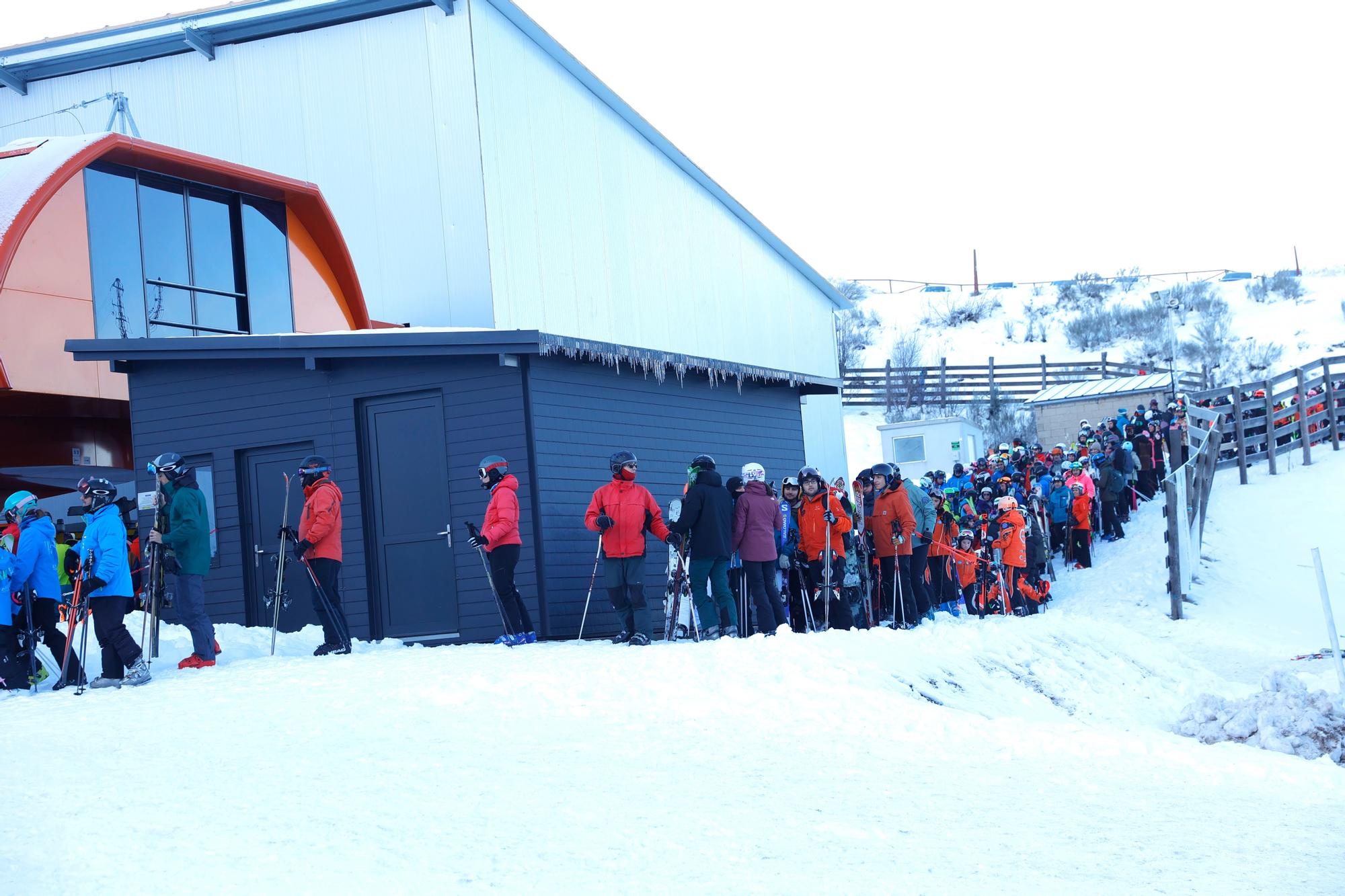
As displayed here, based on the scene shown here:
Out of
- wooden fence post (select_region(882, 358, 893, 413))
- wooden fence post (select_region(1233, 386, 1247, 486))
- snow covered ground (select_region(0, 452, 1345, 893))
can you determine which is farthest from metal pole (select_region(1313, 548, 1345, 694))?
wooden fence post (select_region(882, 358, 893, 413))

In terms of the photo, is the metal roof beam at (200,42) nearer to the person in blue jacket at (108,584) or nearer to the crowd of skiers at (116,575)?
the crowd of skiers at (116,575)

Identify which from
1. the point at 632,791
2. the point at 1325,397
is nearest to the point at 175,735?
the point at 632,791

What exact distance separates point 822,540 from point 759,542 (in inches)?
49.0

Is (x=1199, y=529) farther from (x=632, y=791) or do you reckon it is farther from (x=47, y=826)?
(x=47, y=826)

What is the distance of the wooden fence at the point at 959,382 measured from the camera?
1661 inches

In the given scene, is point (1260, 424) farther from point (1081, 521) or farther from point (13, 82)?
point (13, 82)

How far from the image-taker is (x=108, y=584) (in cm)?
938

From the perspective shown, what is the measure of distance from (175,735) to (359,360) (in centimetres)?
637

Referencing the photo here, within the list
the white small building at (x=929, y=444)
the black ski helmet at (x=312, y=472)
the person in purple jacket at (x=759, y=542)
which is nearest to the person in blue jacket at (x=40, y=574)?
the black ski helmet at (x=312, y=472)

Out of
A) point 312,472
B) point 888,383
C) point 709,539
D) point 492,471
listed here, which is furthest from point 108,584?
point 888,383

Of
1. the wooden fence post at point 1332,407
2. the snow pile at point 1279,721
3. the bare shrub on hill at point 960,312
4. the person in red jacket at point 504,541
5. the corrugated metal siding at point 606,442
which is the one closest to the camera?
the snow pile at point 1279,721

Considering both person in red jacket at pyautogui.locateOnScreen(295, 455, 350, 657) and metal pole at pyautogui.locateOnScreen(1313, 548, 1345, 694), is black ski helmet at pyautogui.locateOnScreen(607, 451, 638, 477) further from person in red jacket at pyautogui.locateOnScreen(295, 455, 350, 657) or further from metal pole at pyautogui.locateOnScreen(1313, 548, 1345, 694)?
metal pole at pyautogui.locateOnScreen(1313, 548, 1345, 694)

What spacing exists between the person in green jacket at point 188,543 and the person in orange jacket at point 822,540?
5614 millimetres

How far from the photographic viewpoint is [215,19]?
58.9 feet
